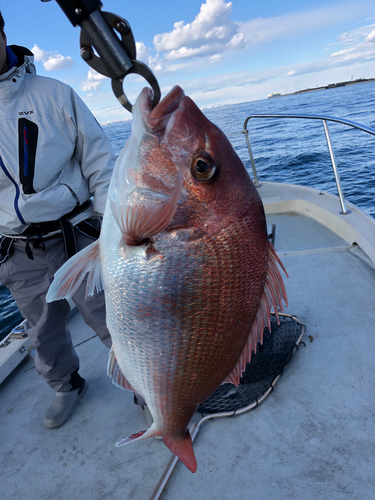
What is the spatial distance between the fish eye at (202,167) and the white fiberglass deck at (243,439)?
162 centimetres

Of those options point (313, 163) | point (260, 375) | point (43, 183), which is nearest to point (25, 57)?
point (43, 183)

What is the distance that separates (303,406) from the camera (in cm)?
201

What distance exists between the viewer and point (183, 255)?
3.24 ft

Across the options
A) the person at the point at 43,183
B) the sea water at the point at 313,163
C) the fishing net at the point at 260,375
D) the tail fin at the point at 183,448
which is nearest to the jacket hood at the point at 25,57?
the person at the point at 43,183

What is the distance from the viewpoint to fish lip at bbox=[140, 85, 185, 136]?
964 mm

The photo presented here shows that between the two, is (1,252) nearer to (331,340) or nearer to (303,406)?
(303,406)

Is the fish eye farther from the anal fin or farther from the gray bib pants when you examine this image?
the gray bib pants

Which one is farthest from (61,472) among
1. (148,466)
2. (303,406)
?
(303,406)

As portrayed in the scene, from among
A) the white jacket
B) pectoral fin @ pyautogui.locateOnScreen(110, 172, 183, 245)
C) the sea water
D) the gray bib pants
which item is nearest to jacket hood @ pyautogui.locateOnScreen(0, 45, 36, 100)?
the white jacket

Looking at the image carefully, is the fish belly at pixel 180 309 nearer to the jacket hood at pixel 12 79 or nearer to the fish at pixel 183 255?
the fish at pixel 183 255

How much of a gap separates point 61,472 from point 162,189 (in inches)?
74.7

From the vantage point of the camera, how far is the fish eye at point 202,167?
3.23ft

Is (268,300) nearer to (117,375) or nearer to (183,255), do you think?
(183,255)

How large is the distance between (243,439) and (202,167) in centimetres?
167
